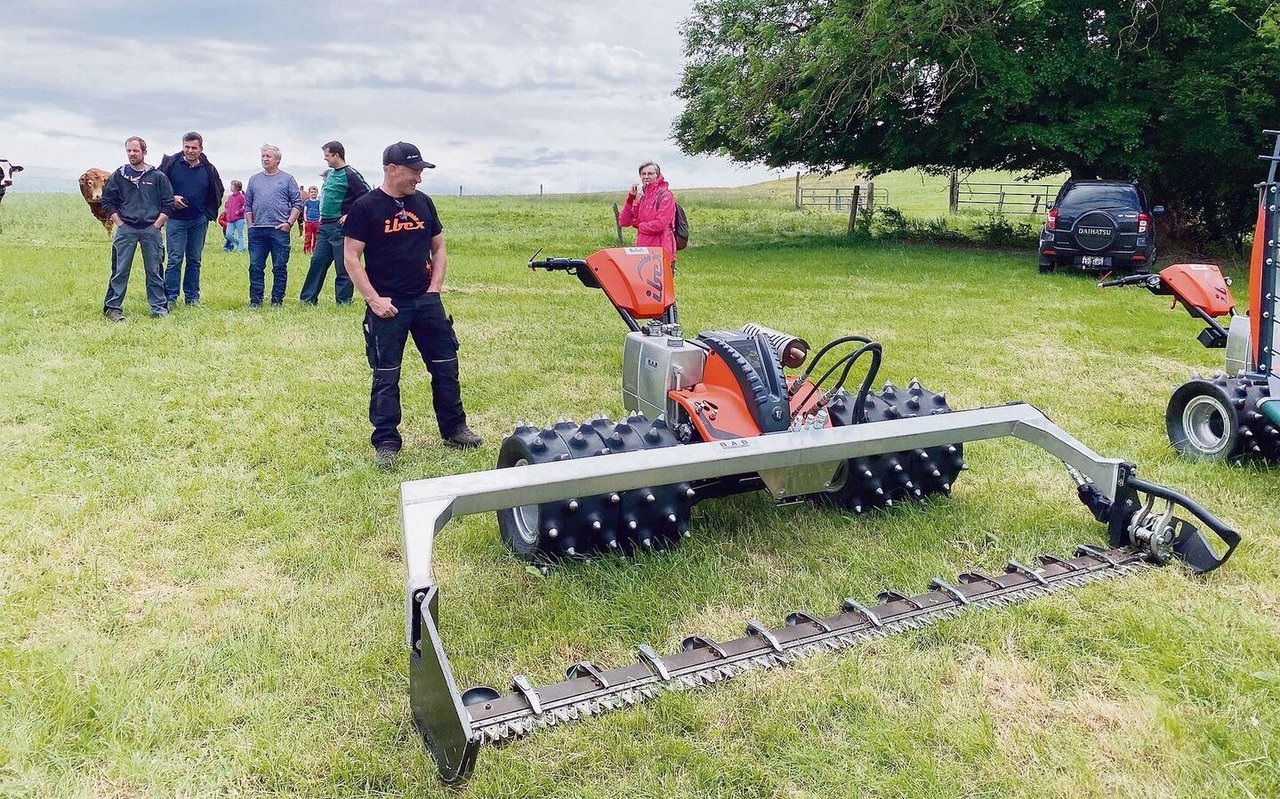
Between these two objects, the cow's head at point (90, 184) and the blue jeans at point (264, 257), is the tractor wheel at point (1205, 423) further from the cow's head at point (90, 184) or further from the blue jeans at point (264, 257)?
the cow's head at point (90, 184)

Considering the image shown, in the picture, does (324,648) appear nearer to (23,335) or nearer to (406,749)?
(406,749)

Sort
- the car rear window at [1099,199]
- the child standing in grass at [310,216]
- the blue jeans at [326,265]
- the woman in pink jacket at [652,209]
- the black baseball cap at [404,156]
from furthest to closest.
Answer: the child standing in grass at [310,216]
the car rear window at [1099,199]
the blue jeans at [326,265]
the woman in pink jacket at [652,209]
the black baseball cap at [404,156]

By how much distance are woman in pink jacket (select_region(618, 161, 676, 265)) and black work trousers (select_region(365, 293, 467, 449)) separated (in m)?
3.93

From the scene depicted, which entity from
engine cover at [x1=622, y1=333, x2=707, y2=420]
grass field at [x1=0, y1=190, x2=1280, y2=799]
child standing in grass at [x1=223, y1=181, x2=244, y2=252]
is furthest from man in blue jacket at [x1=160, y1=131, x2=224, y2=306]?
child standing in grass at [x1=223, y1=181, x2=244, y2=252]

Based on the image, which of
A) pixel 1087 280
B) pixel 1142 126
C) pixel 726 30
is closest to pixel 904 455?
pixel 1087 280

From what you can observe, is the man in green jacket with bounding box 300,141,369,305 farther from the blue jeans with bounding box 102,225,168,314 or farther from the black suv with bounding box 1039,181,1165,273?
the black suv with bounding box 1039,181,1165,273

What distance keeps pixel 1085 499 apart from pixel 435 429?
3.86 m

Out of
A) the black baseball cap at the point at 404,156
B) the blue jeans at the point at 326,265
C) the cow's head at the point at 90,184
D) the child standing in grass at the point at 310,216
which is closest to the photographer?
the black baseball cap at the point at 404,156

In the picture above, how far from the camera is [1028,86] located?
16.8 meters

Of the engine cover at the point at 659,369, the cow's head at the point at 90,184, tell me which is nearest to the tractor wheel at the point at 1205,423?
the engine cover at the point at 659,369

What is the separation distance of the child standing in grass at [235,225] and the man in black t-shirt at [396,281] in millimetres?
14746

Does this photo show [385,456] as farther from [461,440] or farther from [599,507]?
[599,507]

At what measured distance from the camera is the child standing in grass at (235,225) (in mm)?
18594

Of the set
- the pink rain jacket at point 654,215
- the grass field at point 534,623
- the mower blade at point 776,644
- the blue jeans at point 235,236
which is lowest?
the grass field at point 534,623
